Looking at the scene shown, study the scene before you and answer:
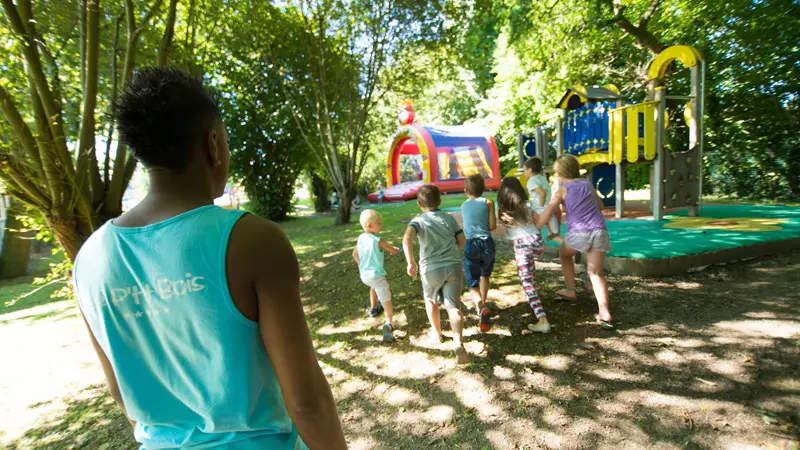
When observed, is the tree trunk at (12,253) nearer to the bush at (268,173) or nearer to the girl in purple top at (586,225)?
the bush at (268,173)

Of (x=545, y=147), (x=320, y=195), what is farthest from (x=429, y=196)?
(x=320, y=195)

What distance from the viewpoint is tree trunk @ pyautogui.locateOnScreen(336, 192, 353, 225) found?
14.0 metres

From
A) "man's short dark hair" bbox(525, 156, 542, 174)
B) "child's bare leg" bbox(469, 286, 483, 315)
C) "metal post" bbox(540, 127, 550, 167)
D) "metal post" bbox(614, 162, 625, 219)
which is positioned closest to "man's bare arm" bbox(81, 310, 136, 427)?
"child's bare leg" bbox(469, 286, 483, 315)

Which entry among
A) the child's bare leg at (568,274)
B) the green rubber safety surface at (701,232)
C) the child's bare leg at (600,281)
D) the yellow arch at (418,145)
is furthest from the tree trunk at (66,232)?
the yellow arch at (418,145)

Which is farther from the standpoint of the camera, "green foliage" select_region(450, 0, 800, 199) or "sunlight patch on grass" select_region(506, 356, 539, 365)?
"green foliage" select_region(450, 0, 800, 199)

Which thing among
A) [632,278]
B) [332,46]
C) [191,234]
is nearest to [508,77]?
[332,46]

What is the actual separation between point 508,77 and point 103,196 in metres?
18.9

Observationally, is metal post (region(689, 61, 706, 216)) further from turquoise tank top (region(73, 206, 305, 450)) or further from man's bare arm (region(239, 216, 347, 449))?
turquoise tank top (region(73, 206, 305, 450))

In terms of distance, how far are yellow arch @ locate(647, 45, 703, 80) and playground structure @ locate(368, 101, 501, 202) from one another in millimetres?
12729

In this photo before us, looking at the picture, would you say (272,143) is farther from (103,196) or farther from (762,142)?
(762,142)

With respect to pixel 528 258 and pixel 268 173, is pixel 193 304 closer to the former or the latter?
pixel 528 258

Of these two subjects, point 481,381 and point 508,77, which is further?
point 508,77

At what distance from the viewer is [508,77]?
64.8ft

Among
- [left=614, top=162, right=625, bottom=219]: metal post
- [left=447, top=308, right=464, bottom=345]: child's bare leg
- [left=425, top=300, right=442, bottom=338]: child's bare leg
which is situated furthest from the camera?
[left=614, top=162, right=625, bottom=219]: metal post
